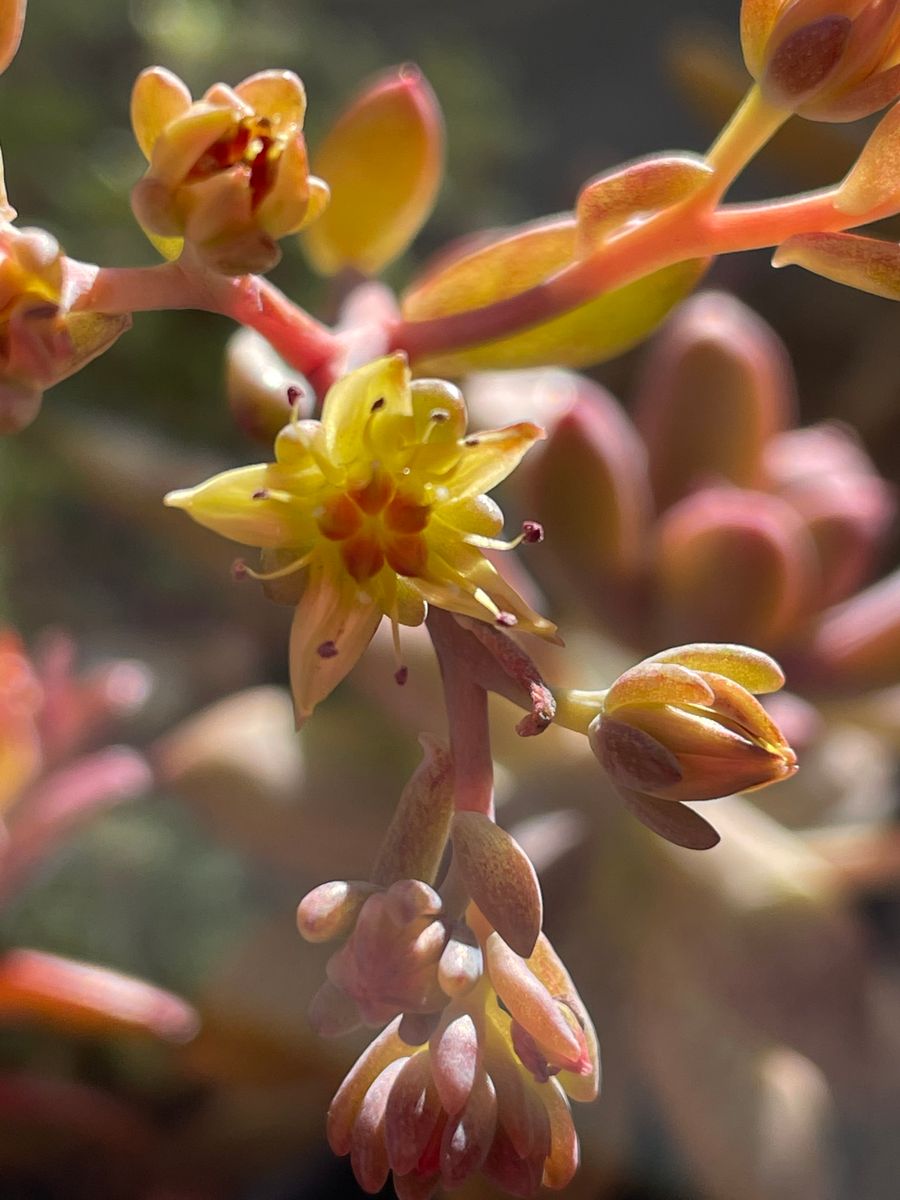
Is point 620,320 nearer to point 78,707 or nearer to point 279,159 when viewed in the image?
point 279,159

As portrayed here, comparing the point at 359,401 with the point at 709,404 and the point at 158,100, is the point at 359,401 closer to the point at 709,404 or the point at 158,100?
the point at 158,100

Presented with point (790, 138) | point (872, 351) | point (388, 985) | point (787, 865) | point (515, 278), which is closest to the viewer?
point (388, 985)

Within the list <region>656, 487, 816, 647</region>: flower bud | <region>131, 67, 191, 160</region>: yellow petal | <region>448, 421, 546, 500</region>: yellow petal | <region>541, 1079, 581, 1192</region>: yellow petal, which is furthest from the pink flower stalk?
<region>656, 487, 816, 647</region>: flower bud

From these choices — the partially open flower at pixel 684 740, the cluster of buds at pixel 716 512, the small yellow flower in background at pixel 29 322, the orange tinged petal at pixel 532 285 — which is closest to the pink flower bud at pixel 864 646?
the cluster of buds at pixel 716 512

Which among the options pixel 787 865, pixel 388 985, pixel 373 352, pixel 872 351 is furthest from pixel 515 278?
pixel 872 351

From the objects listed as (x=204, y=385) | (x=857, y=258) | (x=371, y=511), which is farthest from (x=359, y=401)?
(x=204, y=385)

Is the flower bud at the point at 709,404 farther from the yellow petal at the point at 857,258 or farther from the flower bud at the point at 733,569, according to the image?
the yellow petal at the point at 857,258
